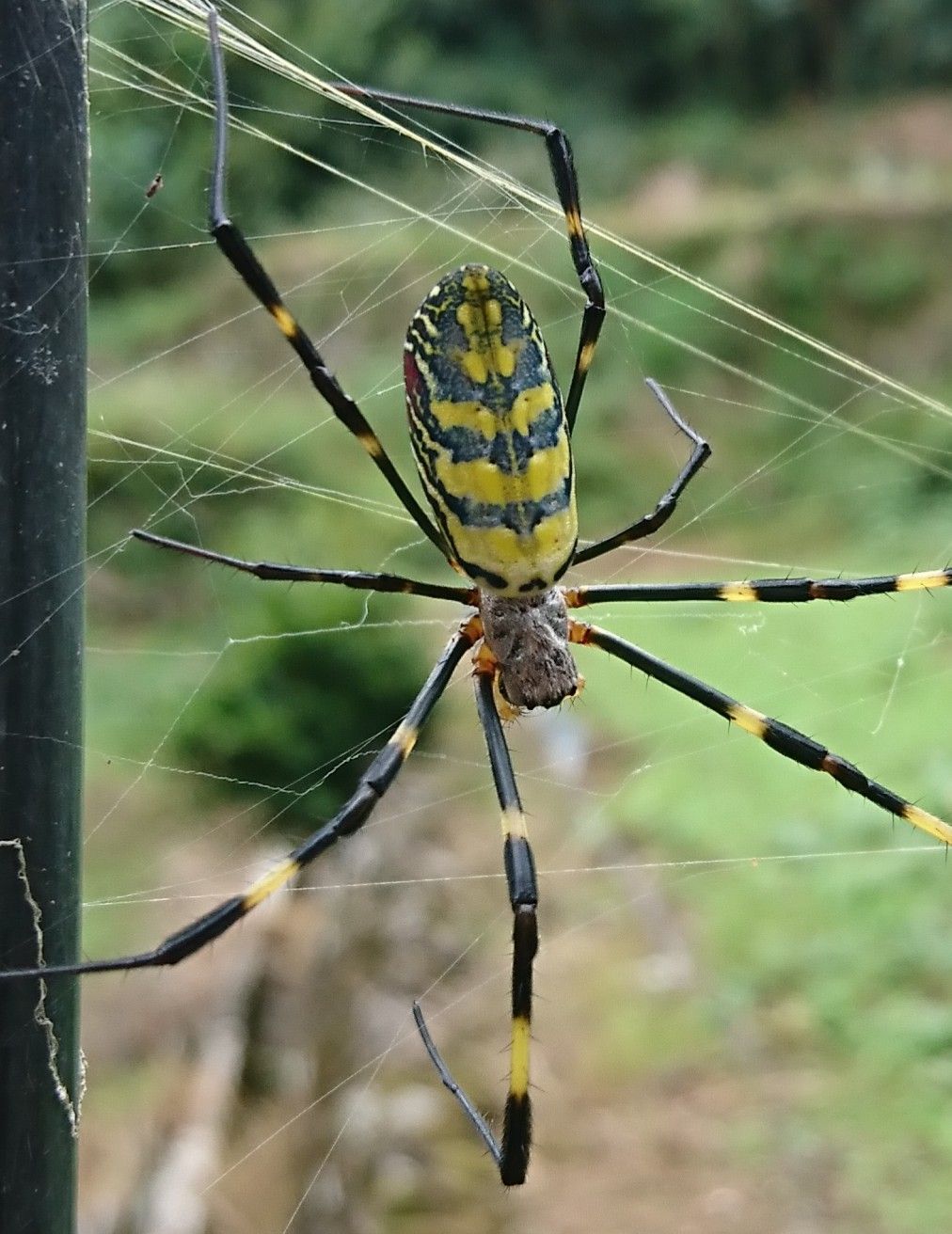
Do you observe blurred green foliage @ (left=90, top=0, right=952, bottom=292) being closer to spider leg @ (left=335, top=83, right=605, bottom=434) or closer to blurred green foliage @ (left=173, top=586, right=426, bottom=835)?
blurred green foliage @ (left=173, top=586, right=426, bottom=835)

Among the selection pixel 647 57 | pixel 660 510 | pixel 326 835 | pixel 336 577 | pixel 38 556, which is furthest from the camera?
pixel 647 57

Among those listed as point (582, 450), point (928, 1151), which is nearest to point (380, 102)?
point (928, 1151)

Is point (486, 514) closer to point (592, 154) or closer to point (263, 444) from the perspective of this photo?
point (263, 444)

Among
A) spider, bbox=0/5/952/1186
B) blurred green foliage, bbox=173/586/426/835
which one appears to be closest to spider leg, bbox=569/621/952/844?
spider, bbox=0/5/952/1186

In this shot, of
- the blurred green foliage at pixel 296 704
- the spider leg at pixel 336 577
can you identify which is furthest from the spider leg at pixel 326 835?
the blurred green foliage at pixel 296 704

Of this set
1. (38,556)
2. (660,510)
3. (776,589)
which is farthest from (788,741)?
(38,556)

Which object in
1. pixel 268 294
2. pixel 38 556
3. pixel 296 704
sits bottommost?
pixel 38 556

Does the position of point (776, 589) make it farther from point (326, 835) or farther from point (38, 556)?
point (38, 556)
